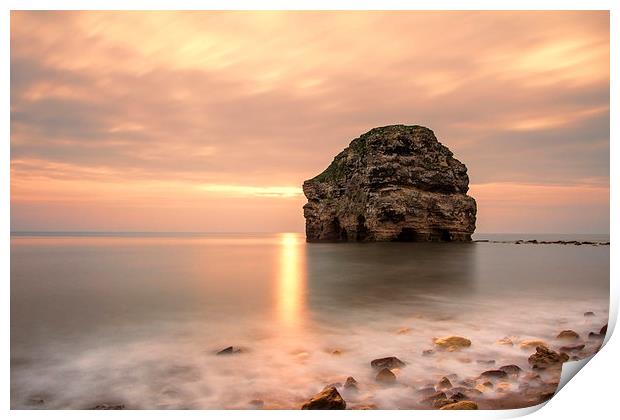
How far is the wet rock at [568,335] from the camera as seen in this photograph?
5406mm

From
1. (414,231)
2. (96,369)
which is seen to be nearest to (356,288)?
(96,369)

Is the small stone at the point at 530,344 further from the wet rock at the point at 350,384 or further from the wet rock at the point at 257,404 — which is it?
the wet rock at the point at 257,404

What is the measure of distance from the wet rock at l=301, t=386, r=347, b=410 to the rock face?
28.6 m

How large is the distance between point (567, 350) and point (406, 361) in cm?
219

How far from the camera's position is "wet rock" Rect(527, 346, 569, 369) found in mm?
4375

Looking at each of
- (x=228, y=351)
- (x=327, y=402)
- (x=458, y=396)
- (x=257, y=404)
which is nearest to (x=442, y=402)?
Answer: (x=458, y=396)

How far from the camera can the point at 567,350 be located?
508cm

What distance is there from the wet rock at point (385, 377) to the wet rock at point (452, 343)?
3.39ft

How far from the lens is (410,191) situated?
32.3 meters

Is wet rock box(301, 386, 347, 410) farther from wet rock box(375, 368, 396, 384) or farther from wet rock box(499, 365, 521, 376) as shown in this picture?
wet rock box(499, 365, 521, 376)

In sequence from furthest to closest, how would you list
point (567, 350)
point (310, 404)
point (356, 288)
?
point (356, 288)
point (567, 350)
point (310, 404)

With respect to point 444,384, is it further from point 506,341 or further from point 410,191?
point 410,191

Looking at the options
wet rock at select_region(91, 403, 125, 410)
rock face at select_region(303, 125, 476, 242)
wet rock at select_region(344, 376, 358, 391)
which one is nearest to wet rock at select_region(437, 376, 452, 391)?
wet rock at select_region(344, 376, 358, 391)

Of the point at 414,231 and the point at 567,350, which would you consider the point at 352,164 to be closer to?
the point at 414,231
